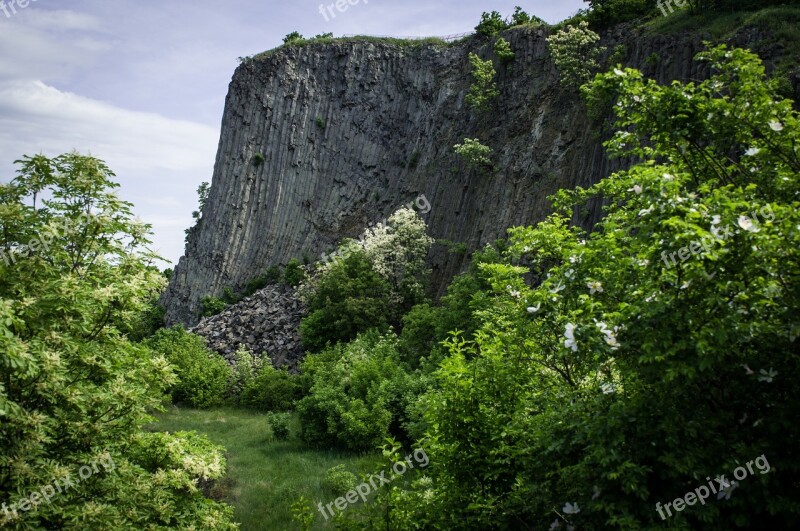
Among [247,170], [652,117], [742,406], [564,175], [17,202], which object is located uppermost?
[247,170]

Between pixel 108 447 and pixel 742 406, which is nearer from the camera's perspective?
pixel 742 406

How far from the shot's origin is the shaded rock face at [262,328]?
39531mm

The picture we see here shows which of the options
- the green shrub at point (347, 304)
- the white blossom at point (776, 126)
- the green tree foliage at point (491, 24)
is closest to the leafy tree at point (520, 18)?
the green tree foliage at point (491, 24)

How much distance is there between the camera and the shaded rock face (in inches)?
1556

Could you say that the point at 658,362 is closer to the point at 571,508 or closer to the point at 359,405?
the point at 571,508

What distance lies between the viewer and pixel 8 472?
6266 millimetres

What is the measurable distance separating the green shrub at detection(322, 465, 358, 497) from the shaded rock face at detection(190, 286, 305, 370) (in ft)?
70.6

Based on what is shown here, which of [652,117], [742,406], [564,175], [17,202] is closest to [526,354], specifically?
[742,406]

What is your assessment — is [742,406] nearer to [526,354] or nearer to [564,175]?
[526,354]

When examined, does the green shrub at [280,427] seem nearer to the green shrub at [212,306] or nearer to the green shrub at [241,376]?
the green shrub at [241,376]

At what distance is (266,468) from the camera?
19.2 meters

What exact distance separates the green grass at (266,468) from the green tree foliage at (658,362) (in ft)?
6.25

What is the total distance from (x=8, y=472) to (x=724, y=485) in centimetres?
755

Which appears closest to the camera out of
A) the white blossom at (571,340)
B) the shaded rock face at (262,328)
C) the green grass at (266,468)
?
the white blossom at (571,340)
